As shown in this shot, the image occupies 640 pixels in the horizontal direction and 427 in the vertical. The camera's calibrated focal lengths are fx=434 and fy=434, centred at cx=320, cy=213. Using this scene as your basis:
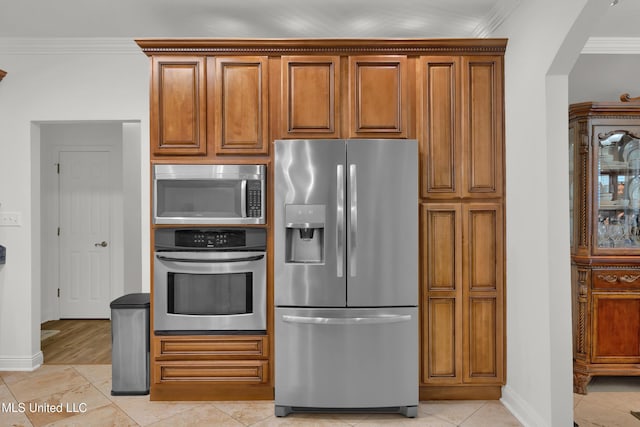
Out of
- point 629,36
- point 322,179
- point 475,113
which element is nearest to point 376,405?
point 322,179

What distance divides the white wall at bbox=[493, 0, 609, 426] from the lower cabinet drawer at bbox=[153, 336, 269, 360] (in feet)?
5.43

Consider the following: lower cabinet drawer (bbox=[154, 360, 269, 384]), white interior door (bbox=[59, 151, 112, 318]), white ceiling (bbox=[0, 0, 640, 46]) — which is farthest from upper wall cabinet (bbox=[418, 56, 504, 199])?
white interior door (bbox=[59, 151, 112, 318])

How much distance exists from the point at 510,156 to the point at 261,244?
175 cm

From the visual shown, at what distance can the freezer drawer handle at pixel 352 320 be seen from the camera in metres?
2.72

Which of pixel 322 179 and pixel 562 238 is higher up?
pixel 322 179

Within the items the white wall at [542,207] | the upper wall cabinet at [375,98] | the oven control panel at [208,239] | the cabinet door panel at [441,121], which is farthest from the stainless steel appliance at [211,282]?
the white wall at [542,207]

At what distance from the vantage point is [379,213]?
2.75 meters

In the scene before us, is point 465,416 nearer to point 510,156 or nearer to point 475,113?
point 510,156

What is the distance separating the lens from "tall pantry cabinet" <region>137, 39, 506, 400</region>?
2906 mm

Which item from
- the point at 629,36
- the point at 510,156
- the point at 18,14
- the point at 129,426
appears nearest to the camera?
the point at 129,426

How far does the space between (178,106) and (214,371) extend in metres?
1.79

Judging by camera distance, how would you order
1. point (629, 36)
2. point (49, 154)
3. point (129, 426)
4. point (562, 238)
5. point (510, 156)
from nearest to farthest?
point (562, 238)
point (129, 426)
point (510, 156)
point (629, 36)
point (49, 154)

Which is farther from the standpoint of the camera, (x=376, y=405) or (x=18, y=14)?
(x=18, y=14)

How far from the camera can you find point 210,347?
2898 millimetres
